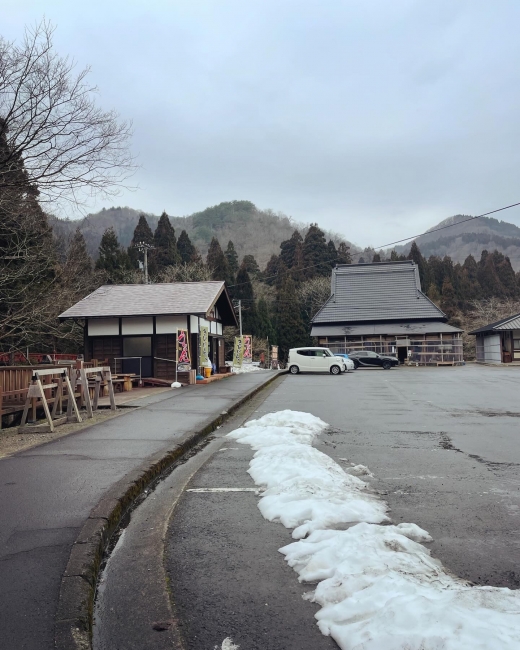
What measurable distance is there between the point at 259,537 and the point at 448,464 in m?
3.30

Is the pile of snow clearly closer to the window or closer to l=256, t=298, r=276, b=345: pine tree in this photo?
the window

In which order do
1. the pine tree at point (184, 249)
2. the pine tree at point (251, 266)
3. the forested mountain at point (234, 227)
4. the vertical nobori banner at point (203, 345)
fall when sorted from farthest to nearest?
the forested mountain at point (234, 227)
the pine tree at point (251, 266)
the pine tree at point (184, 249)
the vertical nobori banner at point (203, 345)

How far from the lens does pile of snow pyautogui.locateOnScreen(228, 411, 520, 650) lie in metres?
2.30

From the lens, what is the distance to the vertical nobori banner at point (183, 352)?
792 inches

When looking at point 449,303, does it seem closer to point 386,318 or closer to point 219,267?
point 386,318

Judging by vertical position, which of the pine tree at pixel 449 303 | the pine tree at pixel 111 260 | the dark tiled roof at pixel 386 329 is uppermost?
the pine tree at pixel 111 260

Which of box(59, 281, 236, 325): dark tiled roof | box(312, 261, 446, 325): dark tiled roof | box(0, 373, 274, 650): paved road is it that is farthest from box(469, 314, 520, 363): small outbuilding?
box(0, 373, 274, 650): paved road

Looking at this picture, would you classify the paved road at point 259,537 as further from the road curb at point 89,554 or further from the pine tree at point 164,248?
the pine tree at point 164,248

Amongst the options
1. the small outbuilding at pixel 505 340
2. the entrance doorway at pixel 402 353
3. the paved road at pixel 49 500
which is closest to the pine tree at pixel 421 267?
the small outbuilding at pixel 505 340

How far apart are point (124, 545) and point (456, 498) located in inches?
118

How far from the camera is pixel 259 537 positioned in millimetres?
3893

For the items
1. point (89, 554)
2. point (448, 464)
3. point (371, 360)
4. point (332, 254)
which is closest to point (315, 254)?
point (332, 254)

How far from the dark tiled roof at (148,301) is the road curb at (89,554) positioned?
15.4m

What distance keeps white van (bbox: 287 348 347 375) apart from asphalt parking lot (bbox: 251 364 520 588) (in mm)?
15075
